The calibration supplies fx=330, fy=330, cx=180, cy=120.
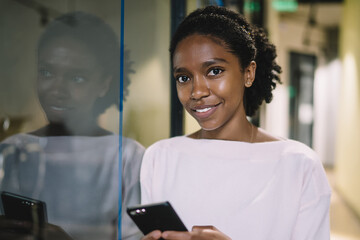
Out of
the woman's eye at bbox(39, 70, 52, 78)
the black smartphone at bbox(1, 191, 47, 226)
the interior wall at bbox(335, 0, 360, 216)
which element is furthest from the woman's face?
the interior wall at bbox(335, 0, 360, 216)

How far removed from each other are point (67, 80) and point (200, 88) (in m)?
0.36

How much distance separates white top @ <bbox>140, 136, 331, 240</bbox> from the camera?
944mm

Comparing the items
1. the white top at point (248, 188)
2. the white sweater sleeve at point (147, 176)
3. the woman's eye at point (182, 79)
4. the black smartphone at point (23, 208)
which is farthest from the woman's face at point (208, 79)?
the black smartphone at point (23, 208)

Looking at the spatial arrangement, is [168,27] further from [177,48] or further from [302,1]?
[302,1]

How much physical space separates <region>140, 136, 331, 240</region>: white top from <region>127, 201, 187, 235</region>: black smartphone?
0.16 meters

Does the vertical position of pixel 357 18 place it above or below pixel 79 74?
above

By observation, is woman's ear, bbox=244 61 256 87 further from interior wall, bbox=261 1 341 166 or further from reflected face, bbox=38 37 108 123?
interior wall, bbox=261 1 341 166

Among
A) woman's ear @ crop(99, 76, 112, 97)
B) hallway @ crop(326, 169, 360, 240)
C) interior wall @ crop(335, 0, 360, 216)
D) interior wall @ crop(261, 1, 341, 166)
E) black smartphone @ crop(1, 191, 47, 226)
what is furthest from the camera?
interior wall @ crop(261, 1, 341, 166)

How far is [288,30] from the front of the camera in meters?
6.86

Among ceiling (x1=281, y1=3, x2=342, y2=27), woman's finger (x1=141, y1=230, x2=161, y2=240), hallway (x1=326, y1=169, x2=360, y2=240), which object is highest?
ceiling (x1=281, y1=3, x2=342, y2=27)

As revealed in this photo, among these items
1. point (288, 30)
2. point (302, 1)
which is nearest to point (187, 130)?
point (302, 1)

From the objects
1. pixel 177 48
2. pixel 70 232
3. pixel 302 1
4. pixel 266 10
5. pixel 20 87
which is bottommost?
pixel 70 232

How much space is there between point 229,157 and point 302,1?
494 centimetres

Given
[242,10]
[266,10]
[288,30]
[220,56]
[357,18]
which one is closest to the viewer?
[220,56]
